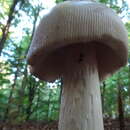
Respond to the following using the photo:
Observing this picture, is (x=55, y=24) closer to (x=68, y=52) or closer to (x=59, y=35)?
(x=59, y=35)

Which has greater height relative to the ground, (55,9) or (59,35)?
(55,9)

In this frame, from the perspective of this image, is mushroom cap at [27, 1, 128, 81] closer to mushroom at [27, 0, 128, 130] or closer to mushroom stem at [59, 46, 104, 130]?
mushroom at [27, 0, 128, 130]

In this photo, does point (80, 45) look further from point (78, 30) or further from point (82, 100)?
point (82, 100)

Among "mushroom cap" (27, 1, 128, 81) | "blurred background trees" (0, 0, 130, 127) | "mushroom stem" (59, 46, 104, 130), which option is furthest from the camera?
"blurred background trees" (0, 0, 130, 127)

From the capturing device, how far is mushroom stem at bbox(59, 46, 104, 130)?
164 centimetres

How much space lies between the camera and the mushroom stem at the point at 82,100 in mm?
1640

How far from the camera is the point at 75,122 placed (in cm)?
164

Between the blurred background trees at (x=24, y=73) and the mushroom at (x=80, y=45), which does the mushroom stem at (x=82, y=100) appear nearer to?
the mushroom at (x=80, y=45)

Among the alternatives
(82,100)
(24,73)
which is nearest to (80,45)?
(82,100)

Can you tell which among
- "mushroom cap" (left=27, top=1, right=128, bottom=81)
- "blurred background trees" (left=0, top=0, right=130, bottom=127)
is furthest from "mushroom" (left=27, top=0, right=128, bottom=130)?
"blurred background trees" (left=0, top=0, right=130, bottom=127)

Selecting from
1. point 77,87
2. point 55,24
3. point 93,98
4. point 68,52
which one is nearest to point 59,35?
point 55,24

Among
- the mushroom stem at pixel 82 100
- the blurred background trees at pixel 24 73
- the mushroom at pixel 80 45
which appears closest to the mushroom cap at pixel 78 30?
the mushroom at pixel 80 45

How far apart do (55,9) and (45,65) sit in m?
0.72

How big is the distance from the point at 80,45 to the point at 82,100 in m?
0.49
